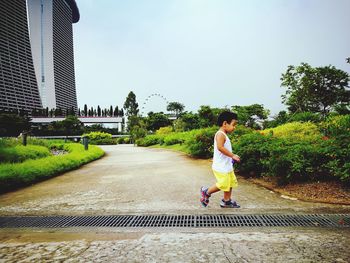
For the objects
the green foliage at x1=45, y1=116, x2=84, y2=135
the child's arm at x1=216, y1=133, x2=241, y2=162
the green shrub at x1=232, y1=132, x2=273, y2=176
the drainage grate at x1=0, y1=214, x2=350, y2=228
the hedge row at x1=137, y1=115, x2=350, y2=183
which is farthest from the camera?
the green foliage at x1=45, y1=116, x2=84, y2=135

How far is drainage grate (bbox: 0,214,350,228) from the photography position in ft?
12.5

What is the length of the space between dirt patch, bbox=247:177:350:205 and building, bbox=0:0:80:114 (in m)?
114

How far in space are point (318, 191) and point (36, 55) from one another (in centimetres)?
14739

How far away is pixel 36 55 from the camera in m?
133

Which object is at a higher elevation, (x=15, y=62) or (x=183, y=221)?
(x=15, y=62)

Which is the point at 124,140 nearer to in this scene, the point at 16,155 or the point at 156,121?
the point at 156,121

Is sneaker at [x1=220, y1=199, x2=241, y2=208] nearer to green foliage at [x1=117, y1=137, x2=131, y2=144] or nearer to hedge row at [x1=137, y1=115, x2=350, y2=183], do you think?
hedge row at [x1=137, y1=115, x2=350, y2=183]

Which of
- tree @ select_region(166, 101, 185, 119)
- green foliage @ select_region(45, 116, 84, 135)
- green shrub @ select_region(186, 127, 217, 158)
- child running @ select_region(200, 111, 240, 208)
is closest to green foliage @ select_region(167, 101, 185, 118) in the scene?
tree @ select_region(166, 101, 185, 119)

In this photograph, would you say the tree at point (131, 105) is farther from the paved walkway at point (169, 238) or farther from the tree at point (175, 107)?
the paved walkway at point (169, 238)

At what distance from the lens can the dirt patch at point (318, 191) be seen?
4.90 m

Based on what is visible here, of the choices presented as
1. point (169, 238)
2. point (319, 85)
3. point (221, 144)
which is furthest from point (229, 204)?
point (319, 85)

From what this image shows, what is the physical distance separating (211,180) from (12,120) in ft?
203

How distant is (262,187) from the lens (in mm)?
6402

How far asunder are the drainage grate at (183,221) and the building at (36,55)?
11344 cm
